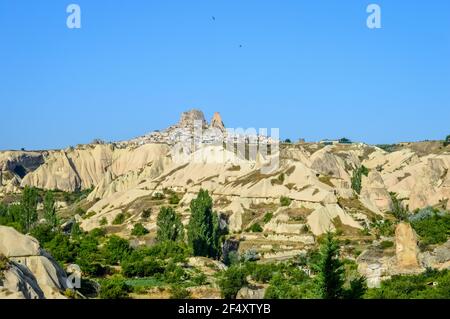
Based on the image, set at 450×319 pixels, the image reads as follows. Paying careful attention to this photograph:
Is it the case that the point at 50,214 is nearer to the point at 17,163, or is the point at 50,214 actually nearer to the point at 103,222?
the point at 103,222

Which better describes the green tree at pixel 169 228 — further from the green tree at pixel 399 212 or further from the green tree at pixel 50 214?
the green tree at pixel 399 212

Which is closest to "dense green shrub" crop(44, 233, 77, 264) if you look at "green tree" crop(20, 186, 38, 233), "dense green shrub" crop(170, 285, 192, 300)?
"dense green shrub" crop(170, 285, 192, 300)

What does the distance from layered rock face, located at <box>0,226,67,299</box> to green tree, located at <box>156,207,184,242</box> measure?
2900 cm

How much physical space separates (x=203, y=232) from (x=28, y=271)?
2794 centimetres

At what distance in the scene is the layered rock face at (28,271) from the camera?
27.2m

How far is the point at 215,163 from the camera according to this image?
3893 inches

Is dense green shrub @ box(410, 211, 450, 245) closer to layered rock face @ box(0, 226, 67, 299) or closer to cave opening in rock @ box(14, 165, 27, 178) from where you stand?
layered rock face @ box(0, 226, 67, 299)

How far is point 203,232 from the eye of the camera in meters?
57.5

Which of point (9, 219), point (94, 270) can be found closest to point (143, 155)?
point (9, 219)

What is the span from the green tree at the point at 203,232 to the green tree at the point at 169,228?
412cm

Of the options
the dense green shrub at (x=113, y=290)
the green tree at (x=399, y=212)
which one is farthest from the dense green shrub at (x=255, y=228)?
the dense green shrub at (x=113, y=290)

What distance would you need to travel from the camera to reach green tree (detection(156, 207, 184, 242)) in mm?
63897
